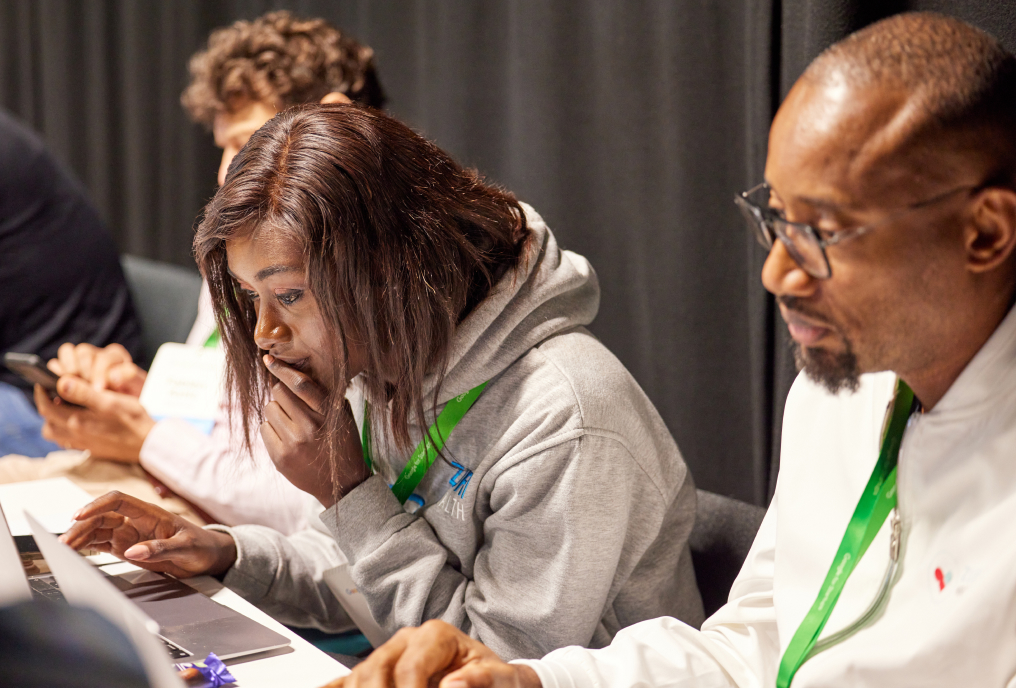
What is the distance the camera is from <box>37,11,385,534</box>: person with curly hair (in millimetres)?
1671

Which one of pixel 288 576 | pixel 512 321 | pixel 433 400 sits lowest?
pixel 288 576

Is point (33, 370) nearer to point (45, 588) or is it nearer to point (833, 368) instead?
point (45, 588)

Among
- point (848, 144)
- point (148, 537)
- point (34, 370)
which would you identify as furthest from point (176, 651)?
point (34, 370)

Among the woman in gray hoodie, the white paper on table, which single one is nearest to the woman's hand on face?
the woman in gray hoodie

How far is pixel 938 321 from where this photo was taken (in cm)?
80

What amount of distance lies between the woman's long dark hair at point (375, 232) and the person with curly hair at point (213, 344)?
46 cm

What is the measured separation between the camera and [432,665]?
849 millimetres

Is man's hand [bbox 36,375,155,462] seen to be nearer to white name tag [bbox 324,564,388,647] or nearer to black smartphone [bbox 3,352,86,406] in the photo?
black smartphone [bbox 3,352,86,406]

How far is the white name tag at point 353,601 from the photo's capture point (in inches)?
53.4

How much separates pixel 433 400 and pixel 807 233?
0.60 meters

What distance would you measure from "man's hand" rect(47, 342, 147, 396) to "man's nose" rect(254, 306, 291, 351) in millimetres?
926

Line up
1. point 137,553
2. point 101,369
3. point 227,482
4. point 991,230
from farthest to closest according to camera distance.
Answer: point 101,369
point 227,482
point 137,553
point 991,230

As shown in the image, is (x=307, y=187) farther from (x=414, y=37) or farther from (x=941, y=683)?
(x=414, y=37)

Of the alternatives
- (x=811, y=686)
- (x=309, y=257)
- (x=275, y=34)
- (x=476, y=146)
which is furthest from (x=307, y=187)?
(x=476, y=146)
